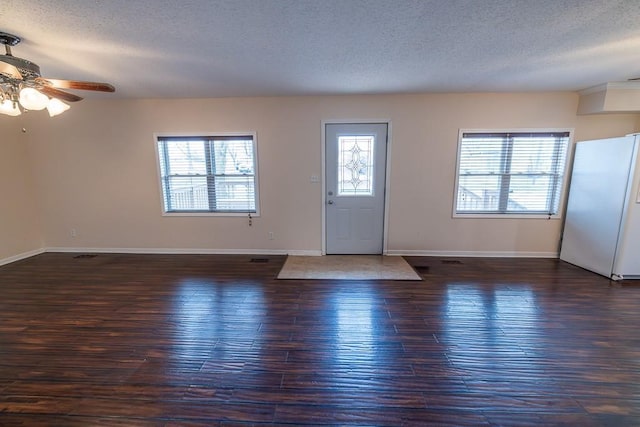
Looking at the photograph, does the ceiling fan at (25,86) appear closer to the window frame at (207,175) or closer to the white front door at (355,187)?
the window frame at (207,175)

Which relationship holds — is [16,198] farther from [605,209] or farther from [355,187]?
[605,209]

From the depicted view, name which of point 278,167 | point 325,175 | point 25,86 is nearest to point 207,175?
point 278,167

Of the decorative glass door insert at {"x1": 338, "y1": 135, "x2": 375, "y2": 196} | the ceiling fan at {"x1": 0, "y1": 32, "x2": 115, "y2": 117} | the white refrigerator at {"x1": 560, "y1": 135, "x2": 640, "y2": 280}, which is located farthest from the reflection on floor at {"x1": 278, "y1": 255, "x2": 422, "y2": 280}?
the ceiling fan at {"x1": 0, "y1": 32, "x2": 115, "y2": 117}

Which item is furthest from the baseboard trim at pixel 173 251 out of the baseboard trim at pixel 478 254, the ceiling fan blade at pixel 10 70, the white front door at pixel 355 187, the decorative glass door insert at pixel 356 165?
the ceiling fan blade at pixel 10 70

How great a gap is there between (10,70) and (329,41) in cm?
241

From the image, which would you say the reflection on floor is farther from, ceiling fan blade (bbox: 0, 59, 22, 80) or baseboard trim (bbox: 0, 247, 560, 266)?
ceiling fan blade (bbox: 0, 59, 22, 80)

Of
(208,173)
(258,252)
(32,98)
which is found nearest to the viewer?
(32,98)

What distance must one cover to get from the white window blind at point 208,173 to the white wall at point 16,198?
212 cm

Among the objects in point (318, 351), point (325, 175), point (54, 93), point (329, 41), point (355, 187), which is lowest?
point (318, 351)

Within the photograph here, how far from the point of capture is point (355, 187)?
430 centimetres

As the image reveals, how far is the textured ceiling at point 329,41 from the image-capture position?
1806mm

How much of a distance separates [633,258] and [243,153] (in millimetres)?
5401

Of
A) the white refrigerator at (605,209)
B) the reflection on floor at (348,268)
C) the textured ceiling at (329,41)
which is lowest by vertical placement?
the reflection on floor at (348,268)

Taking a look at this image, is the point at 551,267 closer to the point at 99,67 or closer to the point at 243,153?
the point at 243,153
